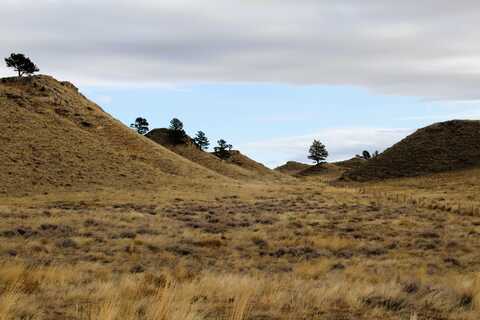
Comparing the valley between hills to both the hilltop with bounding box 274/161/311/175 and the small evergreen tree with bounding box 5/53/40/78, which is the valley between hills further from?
the hilltop with bounding box 274/161/311/175

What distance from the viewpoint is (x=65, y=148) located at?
2584 inches

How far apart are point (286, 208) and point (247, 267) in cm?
1923

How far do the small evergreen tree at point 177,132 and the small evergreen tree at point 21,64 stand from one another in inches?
1494

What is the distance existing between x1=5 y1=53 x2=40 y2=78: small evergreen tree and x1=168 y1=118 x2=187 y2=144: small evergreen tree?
3794 centimetres

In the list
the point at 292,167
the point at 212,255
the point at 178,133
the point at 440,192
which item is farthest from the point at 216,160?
the point at 212,255

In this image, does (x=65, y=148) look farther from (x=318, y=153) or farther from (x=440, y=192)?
(x=318, y=153)

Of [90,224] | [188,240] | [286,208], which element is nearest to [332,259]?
[188,240]

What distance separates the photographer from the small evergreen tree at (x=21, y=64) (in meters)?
84.6

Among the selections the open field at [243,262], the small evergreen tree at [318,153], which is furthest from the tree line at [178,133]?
the open field at [243,262]

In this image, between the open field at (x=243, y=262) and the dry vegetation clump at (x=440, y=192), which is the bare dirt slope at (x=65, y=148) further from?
the dry vegetation clump at (x=440, y=192)

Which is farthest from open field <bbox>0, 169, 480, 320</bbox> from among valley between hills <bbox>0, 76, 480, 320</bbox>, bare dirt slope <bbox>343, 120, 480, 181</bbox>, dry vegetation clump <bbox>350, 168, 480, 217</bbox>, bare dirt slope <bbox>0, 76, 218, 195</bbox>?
bare dirt slope <bbox>343, 120, 480, 181</bbox>

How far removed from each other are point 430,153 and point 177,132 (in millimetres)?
55520

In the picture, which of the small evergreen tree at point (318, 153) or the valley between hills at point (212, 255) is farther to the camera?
the small evergreen tree at point (318, 153)

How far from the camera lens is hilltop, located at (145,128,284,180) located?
335 ft
